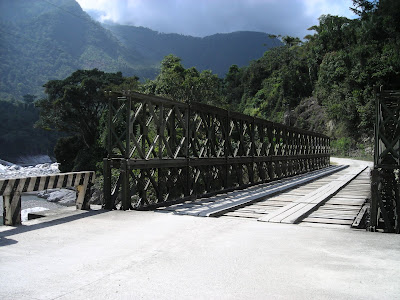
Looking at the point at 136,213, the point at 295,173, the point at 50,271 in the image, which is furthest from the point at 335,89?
the point at 50,271

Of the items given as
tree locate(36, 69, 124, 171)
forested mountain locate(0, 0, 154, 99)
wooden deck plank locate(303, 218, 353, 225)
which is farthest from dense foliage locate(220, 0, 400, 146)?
forested mountain locate(0, 0, 154, 99)

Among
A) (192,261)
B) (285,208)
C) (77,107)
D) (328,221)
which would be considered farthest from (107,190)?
(77,107)

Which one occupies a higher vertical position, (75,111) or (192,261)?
(75,111)

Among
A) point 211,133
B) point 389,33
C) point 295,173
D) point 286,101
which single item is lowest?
point 295,173

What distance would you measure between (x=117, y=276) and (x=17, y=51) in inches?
6676

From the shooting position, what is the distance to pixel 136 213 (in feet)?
26.3

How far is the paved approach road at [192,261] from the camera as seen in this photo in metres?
3.85

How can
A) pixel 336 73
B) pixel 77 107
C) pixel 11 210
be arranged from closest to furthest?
pixel 11 210, pixel 77 107, pixel 336 73

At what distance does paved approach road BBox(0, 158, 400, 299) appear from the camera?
12.6ft

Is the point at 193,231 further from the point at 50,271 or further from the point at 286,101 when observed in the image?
the point at 286,101

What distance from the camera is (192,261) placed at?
15.7ft

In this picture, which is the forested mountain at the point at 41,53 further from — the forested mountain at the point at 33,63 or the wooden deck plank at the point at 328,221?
the wooden deck plank at the point at 328,221

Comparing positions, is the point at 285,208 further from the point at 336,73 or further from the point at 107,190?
the point at 336,73

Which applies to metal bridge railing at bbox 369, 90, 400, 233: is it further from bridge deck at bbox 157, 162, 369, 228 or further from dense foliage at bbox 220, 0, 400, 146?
dense foliage at bbox 220, 0, 400, 146
